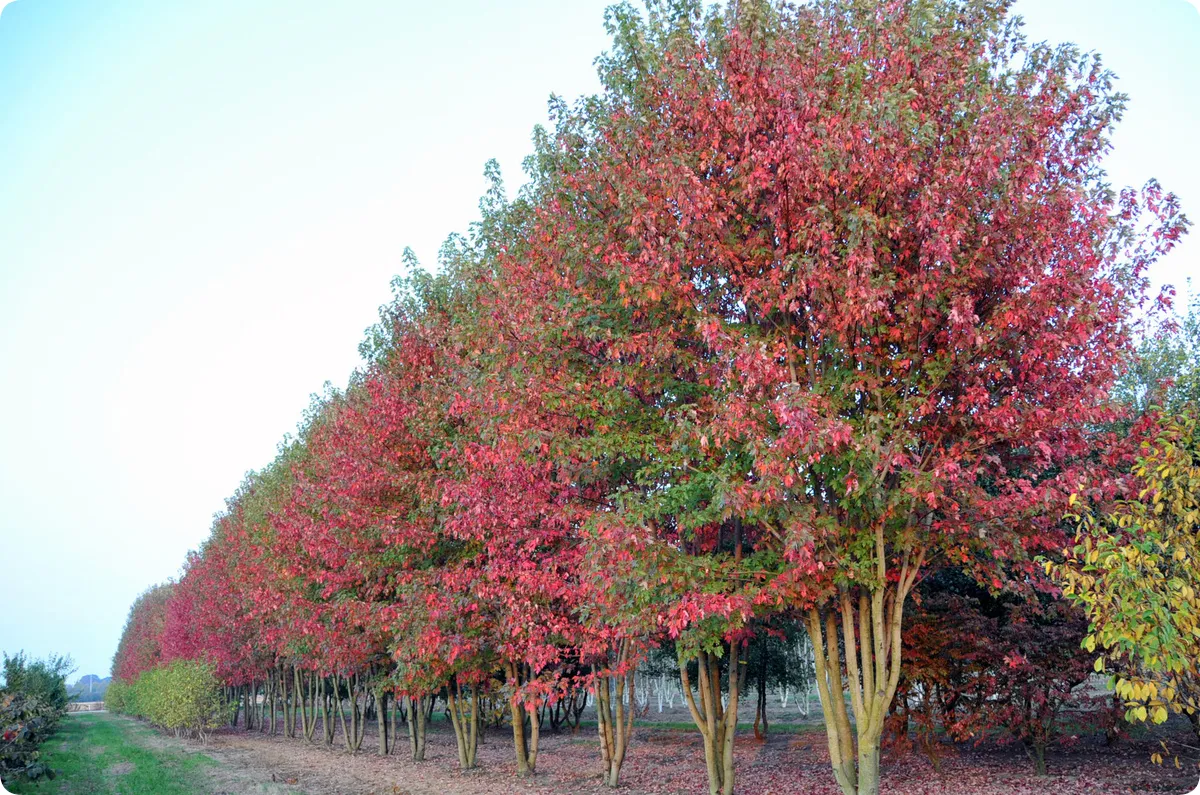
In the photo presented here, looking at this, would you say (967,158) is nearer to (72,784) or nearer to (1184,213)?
(1184,213)

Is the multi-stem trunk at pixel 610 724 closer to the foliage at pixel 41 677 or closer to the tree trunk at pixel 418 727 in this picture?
the tree trunk at pixel 418 727

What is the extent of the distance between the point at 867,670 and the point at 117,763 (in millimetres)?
24387

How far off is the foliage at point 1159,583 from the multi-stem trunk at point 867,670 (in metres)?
2.95

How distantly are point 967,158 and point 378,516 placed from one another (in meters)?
12.4

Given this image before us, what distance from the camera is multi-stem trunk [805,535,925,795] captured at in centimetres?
848

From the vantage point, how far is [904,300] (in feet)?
26.7

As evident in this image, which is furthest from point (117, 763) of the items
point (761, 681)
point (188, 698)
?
point (761, 681)

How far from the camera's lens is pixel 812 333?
29.4 feet

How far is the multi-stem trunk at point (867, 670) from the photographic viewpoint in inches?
334

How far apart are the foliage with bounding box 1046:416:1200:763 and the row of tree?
553 mm

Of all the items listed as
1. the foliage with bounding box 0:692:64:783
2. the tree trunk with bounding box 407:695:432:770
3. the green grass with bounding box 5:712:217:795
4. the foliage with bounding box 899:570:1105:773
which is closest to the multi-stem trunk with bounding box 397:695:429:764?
the tree trunk with bounding box 407:695:432:770

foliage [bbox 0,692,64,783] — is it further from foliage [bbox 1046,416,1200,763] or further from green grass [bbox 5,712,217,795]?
foliage [bbox 1046,416,1200,763]

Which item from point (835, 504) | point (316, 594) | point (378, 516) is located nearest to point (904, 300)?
point (835, 504)

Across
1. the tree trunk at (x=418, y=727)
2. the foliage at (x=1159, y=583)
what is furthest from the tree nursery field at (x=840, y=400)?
the tree trunk at (x=418, y=727)
